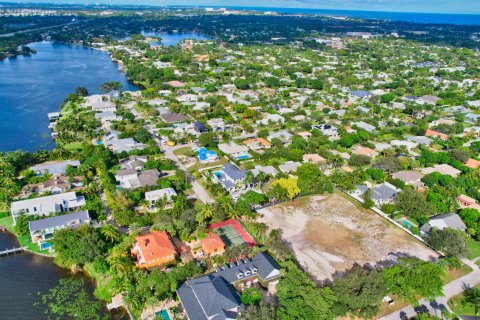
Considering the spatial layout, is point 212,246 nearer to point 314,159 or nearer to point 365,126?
point 314,159

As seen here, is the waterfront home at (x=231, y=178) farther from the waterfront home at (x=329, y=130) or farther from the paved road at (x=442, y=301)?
the paved road at (x=442, y=301)

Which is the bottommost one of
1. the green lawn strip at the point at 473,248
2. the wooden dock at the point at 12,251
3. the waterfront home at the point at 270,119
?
the wooden dock at the point at 12,251

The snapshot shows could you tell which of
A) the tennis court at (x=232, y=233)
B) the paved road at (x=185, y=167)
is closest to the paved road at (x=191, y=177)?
the paved road at (x=185, y=167)

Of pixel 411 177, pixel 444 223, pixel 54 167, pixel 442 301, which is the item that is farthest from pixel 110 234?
pixel 411 177

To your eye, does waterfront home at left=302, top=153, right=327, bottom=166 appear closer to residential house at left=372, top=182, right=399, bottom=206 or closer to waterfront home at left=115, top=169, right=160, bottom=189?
residential house at left=372, top=182, right=399, bottom=206

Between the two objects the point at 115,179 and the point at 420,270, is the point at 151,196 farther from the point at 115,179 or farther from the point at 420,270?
the point at 420,270

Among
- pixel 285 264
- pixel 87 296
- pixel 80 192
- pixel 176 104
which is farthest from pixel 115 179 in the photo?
pixel 176 104
